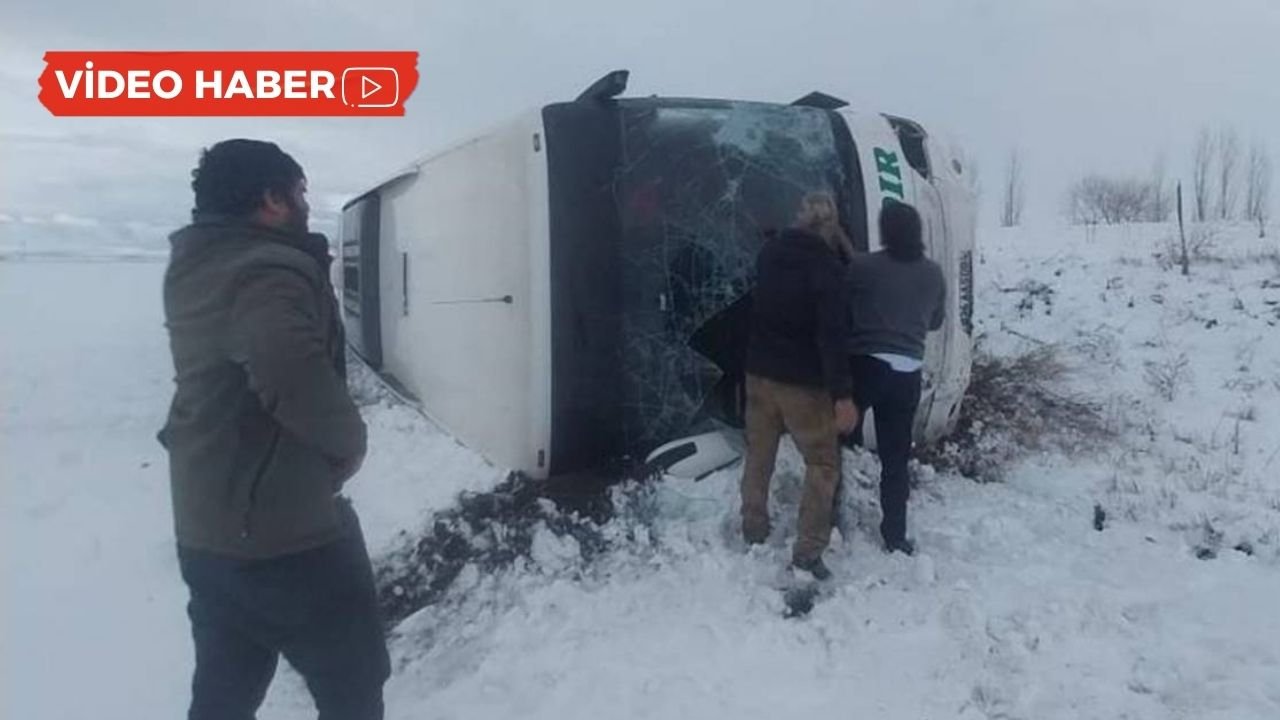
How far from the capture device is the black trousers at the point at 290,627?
2188 mm

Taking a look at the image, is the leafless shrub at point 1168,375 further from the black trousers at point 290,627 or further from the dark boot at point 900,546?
the black trousers at point 290,627

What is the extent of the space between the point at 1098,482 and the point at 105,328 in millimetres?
15187

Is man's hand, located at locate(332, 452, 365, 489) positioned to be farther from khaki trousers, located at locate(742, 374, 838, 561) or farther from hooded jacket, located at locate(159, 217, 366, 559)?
khaki trousers, located at locate(742, 374, 838, 561)

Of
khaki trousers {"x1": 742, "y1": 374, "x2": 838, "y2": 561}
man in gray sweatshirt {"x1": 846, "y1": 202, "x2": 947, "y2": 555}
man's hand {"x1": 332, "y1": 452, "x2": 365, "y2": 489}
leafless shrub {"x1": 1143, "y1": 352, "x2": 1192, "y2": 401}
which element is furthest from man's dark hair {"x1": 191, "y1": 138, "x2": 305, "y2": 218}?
leafless shrub {"x1": 1143, "y1": 352, "x2": 1192, "y2": 401}

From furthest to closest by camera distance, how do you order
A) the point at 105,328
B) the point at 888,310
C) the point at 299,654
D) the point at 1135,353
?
the point at 105,328 → the point at 1135,353 → the point at 888,310 → the point at 299,654

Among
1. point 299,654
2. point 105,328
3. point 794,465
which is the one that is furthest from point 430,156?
point 105,328

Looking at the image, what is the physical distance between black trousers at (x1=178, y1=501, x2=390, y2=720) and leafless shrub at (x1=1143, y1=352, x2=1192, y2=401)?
597 cm

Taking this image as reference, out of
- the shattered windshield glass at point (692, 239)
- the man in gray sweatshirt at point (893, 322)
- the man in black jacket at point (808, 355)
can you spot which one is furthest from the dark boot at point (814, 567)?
the shattered windshield glass at point (692, 239)

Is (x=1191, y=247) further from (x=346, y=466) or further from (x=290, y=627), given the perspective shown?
(x=290, y=627)

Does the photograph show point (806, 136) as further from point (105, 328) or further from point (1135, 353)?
point (105, 328)

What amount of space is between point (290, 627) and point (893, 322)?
262cm

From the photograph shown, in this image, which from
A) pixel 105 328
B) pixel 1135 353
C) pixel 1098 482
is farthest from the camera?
pixel 105 328

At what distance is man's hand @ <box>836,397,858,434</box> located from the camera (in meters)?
3.76

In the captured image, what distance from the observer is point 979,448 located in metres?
5.30
